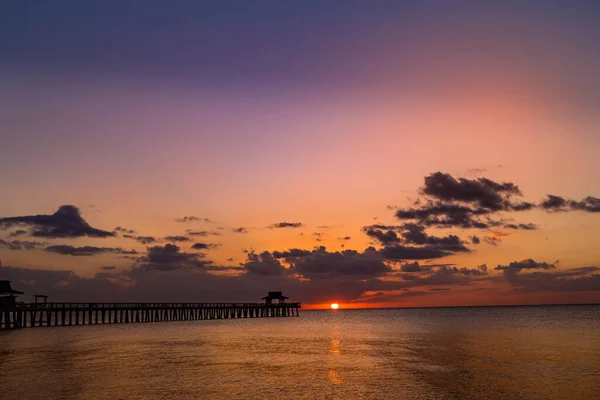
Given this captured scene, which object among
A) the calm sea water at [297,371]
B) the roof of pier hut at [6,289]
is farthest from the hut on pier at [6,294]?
the calm sea water at [297,371]

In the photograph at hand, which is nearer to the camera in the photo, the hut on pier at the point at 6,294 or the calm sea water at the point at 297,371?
the calm sea water at the point at 297,371

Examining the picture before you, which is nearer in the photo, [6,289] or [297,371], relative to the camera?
[297,371]

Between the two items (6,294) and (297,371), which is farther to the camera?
(6,294)

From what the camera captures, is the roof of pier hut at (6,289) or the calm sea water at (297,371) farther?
the roof of pier hut at (6,289)

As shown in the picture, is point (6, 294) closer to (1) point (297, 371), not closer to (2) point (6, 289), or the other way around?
(2) point (6, 289)

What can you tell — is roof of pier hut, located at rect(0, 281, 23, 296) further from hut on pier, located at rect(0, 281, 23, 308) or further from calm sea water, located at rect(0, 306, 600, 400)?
calm sea water, located at rect(0, 306, 600, 400)

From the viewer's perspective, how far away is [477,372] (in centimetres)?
3250

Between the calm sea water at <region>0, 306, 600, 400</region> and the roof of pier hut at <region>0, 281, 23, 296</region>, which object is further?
the roof of pier hut at <region>0, 281, 23, 296</region>

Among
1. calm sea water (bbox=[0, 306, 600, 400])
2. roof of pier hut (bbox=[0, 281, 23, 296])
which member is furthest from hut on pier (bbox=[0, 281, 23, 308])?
calm sea water (bbox=[0, 306, 600, 400])

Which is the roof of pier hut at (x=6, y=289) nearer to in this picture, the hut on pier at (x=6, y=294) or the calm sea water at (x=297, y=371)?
the hut on pier at (x=6, y=294)

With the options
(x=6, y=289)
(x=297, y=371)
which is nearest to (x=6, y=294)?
(x=6, y=289)

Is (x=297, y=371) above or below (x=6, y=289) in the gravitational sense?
below

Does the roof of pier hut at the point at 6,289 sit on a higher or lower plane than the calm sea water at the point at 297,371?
higher

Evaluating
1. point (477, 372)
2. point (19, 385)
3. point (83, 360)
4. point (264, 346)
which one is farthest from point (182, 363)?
point (477, 372)
